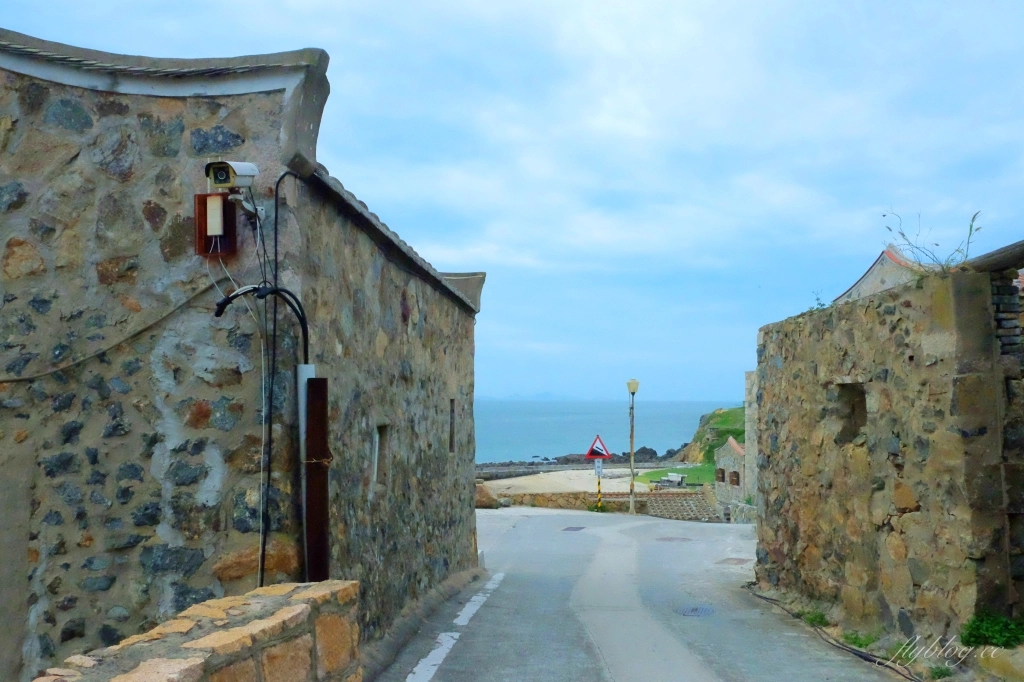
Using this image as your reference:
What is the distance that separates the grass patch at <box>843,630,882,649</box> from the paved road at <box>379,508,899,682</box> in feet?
0.65

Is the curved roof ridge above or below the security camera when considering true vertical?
above

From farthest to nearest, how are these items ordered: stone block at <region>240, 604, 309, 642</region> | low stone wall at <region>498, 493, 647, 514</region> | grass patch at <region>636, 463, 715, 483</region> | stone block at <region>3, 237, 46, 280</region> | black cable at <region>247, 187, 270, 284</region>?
grass patch at <region>636, 463, 715, 483</region>
low stone wall at <region>498, 493, 647, 514</region>
stone block at <region>3, 237, 46, 280</region>
black cable at <region>247, 187, 270, 284</region>
stone block at <region>240, 604, 309, 642</region>

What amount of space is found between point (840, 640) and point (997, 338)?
3.30 meters

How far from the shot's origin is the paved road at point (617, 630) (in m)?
7.15

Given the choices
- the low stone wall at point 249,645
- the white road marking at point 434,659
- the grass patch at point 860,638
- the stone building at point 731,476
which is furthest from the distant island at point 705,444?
the low stone wall at point 249,645

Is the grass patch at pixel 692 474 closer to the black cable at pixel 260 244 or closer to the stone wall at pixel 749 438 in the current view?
the stone wall at pixel 749 438

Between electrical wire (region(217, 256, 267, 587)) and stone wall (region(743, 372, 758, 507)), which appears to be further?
stone wall (region(743, 372, 758, 507))

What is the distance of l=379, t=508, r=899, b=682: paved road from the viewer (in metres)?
7.15

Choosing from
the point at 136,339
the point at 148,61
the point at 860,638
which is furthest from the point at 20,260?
the point at 860,638

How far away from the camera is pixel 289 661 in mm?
4227

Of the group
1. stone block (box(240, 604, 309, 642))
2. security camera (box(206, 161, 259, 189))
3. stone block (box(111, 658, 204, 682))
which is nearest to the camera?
stone block (box(111, 658, 204, 682))

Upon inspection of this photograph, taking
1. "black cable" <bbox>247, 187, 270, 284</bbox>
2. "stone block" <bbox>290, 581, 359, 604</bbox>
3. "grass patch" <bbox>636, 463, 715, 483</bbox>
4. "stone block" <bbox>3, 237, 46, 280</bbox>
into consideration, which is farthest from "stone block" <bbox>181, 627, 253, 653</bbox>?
"grass patch" <bbox>636, 463, 715, 483</bbox>

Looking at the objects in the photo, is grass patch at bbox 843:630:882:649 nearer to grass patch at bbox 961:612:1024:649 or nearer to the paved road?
the paved road

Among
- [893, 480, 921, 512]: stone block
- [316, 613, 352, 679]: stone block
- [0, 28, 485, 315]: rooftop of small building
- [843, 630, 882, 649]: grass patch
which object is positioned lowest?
[843, 630, 882, 649]: grass patch
